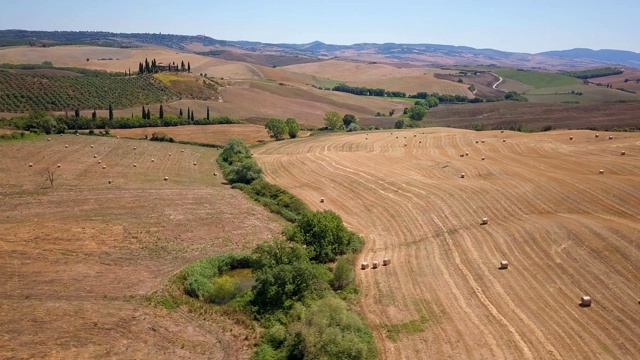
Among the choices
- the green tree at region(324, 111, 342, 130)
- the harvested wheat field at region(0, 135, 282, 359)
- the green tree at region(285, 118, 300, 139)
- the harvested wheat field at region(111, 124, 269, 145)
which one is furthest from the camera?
the green tree at region(324, 111, 342, 130)

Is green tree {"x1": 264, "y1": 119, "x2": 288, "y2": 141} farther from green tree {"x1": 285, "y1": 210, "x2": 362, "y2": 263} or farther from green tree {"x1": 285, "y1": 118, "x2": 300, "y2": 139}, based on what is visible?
green tree {"x1": 285, "y1": 210, "x2": 362, "y2": 263}

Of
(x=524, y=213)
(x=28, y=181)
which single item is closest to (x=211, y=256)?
(x=524, y=213)

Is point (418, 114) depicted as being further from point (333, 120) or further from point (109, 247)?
point (109, 247)

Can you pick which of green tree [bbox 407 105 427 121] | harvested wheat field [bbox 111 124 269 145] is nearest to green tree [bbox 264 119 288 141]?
harvested wheat field [bbox 111 124 269 145]

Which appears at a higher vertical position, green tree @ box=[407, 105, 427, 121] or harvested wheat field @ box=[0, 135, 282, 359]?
green tree @ box=[407, 105, 427, 121]

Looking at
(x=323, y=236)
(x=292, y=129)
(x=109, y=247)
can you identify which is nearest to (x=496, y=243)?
(x=323, y=236)

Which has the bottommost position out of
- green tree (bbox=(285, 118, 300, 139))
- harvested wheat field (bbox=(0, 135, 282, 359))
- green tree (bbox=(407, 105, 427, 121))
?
harvested wheat field (bbox=(0, 135, 282, 359))
